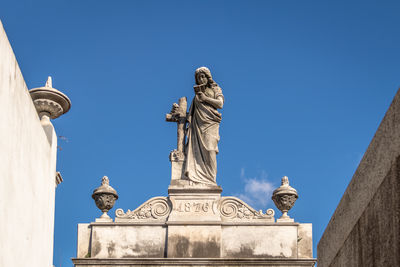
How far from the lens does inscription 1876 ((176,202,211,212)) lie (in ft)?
54.9

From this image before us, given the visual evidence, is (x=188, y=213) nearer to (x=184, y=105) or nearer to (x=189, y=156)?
(x=189, y=156)

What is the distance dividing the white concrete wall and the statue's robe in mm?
7338

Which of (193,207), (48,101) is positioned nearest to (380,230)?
(48,101)

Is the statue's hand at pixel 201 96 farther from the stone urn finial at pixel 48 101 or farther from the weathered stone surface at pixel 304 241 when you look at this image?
the stone urn finial at pixel 48 101

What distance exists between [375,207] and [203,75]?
510 inches

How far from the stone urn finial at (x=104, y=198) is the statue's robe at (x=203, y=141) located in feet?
5.58

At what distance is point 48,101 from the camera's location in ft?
33.3

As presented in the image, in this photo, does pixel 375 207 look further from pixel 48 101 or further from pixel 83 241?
pixel 83 241

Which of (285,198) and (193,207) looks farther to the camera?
(193,207)

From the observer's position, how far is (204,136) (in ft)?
58.1

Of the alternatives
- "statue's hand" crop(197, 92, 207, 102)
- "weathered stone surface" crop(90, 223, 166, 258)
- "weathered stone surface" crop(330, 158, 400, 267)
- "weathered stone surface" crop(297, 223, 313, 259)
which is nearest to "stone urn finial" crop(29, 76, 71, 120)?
"weathered stone surface" crop(330, 158, 400, 267)

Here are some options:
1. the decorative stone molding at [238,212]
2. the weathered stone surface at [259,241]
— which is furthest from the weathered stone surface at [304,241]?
the decorative stone molding at [238,212]

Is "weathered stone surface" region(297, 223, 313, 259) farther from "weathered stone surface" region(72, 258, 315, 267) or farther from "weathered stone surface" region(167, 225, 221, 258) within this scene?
"weathered stone surface" region(167, 225, 221, 258)

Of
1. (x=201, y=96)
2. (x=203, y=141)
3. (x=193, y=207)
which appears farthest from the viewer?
(x=201, y=96)
